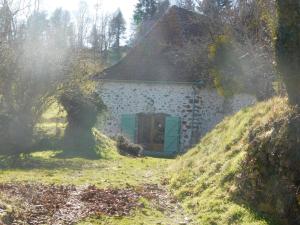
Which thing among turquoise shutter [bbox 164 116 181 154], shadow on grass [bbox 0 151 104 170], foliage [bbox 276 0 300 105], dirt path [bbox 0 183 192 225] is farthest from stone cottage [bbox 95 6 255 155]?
foliage [bbox 276 0 300 105]

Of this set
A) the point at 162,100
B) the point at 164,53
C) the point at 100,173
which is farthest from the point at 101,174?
the point at 164,53

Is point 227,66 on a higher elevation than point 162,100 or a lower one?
higher

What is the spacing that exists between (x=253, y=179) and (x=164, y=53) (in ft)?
54.6

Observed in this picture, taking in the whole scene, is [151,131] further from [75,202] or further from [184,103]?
[75,202]

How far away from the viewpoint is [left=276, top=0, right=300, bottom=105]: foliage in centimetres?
738

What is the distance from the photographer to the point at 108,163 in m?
14.8

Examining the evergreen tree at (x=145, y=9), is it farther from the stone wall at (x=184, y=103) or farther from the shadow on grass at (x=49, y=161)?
the shadow on grass at (x=49, y=161)

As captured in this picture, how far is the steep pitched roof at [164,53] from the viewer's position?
22.5 m

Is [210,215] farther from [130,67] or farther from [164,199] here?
[130,67]

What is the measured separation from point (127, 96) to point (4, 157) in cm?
905

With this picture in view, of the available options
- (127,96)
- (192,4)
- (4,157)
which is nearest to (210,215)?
(4,157)

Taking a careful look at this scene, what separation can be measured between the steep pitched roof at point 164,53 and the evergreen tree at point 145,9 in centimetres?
2069

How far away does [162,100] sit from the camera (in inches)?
885

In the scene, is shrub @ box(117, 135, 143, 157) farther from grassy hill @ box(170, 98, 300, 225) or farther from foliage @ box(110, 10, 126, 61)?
foliage @ box(110, 10, 126, 61)
